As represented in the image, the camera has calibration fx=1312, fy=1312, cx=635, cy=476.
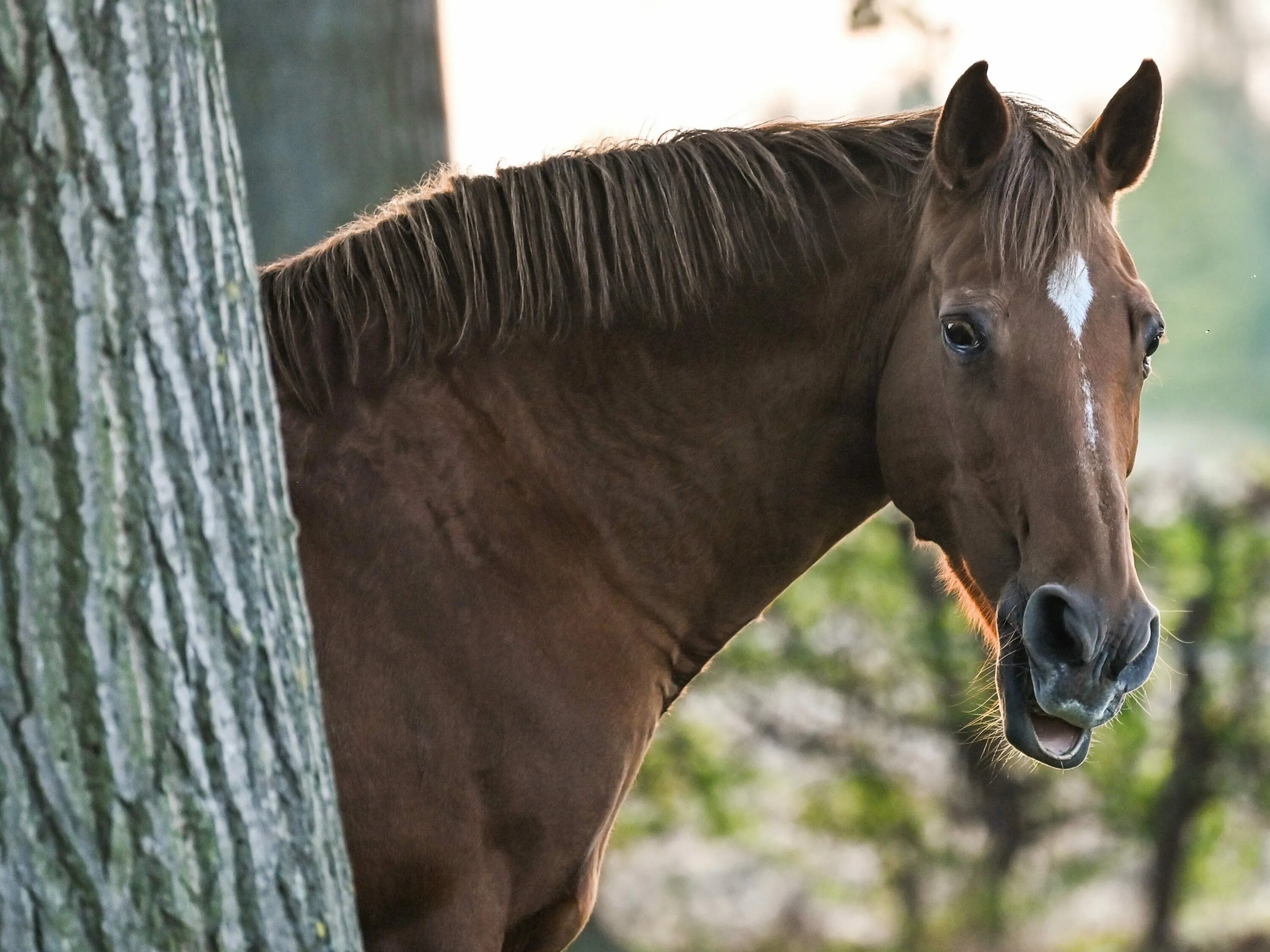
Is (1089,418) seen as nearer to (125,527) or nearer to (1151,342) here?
(1151,342)

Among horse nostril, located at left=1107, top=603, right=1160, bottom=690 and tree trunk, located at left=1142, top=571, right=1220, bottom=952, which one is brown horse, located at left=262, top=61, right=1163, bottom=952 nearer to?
horse nostril, located at left=1107, top=603, right=1160, bottom=690

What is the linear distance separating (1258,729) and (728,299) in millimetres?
4455

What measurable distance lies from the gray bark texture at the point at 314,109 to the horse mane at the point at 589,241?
83.0 inches

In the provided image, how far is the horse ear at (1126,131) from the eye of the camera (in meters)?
2.76

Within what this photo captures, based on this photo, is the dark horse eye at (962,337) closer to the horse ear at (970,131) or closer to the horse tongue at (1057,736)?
the horse ear at (970,131)

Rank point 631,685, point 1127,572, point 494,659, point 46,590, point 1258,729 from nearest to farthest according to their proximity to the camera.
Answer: point 46,590
point 1127,572
point 494,659
point 631,685
point 1258,729

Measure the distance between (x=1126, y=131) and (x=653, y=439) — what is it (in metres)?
1.20

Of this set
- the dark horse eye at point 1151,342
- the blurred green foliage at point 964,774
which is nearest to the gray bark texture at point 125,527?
the dark horse eye at point 1151,342

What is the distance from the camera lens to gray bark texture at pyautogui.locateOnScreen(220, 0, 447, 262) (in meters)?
4.86

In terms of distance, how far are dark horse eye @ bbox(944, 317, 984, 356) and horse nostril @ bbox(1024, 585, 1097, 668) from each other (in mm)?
483

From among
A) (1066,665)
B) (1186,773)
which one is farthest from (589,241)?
(1186,773)

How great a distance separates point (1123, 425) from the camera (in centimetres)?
251

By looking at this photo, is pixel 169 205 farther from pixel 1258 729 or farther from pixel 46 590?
pixel 1258 729

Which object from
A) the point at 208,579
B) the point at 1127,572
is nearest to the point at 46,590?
the point at 208,579
